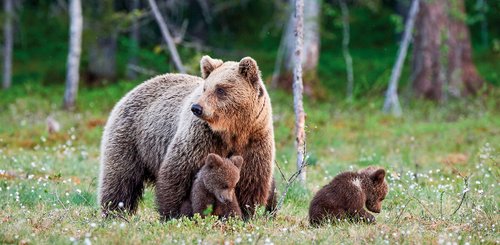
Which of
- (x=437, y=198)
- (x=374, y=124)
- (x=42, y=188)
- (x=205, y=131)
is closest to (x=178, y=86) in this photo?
(x=205, y=131)

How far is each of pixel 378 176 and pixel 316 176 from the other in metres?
3.80

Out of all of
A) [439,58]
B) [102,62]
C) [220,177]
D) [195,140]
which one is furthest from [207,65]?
[102,62]

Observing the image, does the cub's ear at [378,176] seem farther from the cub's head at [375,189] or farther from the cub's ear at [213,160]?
the cub's ear at [213,160]

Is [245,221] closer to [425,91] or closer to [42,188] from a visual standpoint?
[42,188]

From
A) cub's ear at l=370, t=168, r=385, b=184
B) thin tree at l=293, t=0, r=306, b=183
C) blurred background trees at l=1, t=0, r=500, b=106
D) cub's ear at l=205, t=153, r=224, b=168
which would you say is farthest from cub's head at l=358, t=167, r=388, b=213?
blurred background trees at l=1, t=0, r=500, b=106

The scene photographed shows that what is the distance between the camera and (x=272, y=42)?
4025 centimetres

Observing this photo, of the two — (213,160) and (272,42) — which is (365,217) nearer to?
(213,160)

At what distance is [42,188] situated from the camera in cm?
955

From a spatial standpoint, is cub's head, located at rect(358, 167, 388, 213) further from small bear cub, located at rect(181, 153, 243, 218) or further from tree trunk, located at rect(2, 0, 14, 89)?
tree trunk, located at rect(2, 0, 14, 89)

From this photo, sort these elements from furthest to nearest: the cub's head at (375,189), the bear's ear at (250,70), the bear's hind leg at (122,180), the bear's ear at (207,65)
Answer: the bear's hind leg at (122,180), the cub's head at (375,189), the bear's ear at (207,65), the bear's ear at (250,70)

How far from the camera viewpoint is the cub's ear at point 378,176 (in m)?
8.01

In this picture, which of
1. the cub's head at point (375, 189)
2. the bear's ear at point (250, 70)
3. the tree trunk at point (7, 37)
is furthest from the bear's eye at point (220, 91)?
the tree trunk at point (7, 37)

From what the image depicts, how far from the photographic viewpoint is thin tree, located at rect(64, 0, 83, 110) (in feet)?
63.3

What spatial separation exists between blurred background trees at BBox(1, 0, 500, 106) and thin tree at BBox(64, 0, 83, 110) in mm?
962
